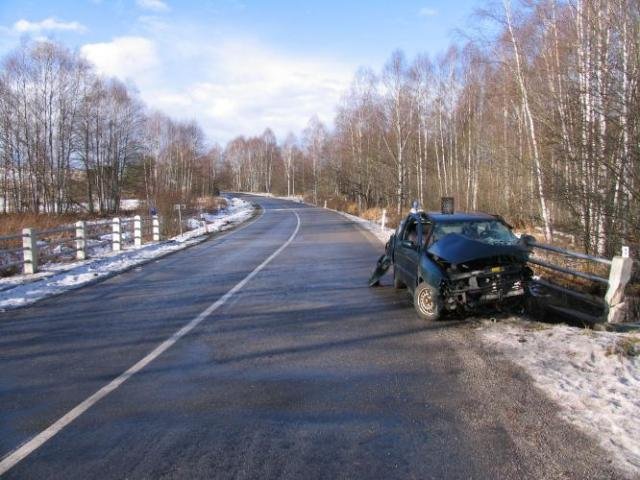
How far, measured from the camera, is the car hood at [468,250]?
7711 mm

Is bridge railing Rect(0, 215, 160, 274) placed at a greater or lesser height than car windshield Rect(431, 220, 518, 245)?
lesser

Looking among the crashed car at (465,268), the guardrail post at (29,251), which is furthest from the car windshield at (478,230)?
the guardrail post at (29,251)

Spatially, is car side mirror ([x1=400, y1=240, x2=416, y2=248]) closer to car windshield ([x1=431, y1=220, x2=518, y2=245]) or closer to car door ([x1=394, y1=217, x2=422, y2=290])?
car door ([x1=394, y1=217, x2=422, y2=290])

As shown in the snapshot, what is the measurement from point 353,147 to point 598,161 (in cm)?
5074

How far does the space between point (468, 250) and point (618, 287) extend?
6.85 ft

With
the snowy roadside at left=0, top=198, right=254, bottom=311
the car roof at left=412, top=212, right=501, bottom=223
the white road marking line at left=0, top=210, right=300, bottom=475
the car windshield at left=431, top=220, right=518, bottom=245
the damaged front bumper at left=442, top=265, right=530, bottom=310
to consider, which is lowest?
the snowy roadside at left=0, top=198, right=254, bottom=311

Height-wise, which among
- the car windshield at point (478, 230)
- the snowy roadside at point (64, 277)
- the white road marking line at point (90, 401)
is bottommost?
the snowy roadside at point (64, 277)

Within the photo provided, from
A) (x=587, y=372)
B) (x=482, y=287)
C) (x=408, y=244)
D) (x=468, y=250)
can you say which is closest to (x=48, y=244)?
(x=408, y=244)

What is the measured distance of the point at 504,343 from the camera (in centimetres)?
662

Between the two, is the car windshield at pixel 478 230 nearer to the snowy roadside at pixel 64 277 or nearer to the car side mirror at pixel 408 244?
the car side mirror at pixel 408 244

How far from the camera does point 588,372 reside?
17.8 ft

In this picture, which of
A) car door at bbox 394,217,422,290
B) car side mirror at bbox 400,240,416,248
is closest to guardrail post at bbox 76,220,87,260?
car door at bbox 394,217,422,290

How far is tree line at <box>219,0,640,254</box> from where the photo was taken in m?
11.1

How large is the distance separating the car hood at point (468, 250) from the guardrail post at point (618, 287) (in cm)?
119
